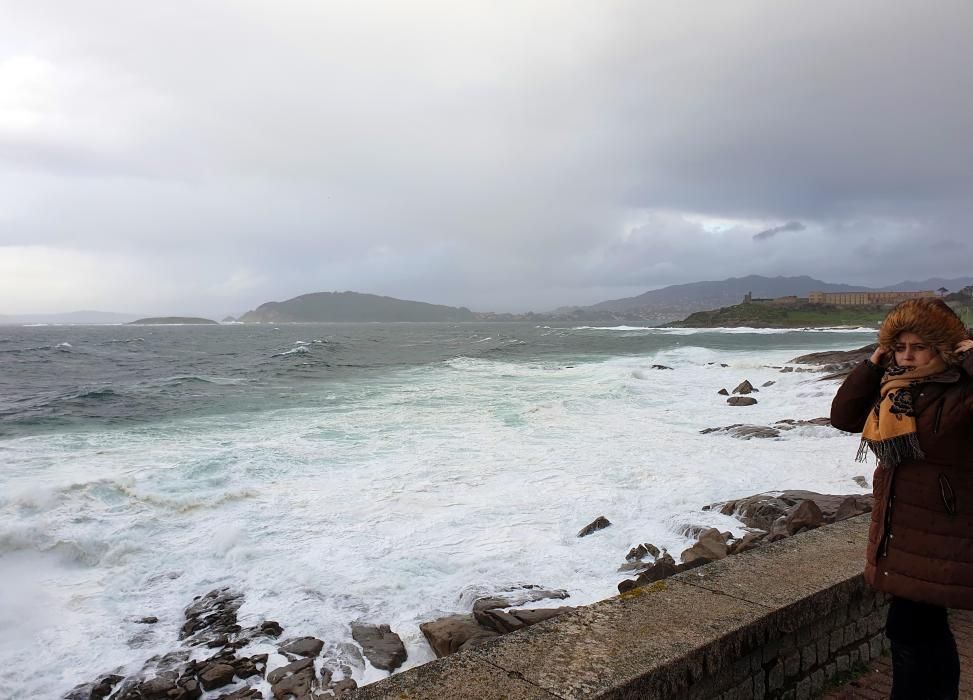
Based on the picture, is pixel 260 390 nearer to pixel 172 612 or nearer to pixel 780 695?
pixel 172 612

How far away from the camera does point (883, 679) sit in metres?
3.17

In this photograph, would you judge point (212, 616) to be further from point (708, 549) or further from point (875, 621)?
point (875, 621)

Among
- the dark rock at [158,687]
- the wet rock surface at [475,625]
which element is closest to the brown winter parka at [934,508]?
the wet rock surface at [475,625]

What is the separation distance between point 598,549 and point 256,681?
3816 millimetres

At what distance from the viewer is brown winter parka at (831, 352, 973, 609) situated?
7.12 feet

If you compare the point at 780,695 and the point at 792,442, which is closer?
the point at 780,695

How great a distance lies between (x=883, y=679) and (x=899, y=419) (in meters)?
1.77

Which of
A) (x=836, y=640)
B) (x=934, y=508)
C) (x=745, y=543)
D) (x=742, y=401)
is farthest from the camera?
(x=742, y=401)

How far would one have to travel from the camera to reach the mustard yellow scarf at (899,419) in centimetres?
225

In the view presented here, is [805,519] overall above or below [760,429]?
above

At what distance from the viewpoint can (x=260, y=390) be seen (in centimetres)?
2505

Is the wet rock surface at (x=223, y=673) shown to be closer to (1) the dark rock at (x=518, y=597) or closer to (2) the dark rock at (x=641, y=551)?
(1) the dark rock at (x=518, y=597)

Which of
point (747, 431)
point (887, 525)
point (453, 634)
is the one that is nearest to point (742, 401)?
point (747, 431)

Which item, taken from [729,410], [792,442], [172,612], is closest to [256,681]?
[172,612]
